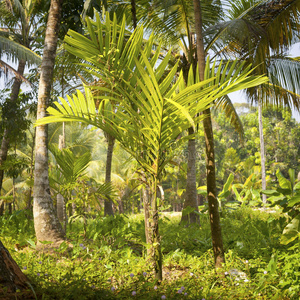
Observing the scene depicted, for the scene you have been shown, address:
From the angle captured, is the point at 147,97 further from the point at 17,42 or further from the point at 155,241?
the point at 17,42

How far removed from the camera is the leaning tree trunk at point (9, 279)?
1690 mm

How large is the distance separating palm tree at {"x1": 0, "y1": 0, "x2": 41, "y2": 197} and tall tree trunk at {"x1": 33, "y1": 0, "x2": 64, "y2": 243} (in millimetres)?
3655

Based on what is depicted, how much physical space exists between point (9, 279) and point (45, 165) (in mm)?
2618

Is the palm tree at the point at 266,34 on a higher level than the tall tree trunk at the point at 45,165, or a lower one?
higher

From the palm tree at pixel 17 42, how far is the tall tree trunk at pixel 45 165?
3655 mm

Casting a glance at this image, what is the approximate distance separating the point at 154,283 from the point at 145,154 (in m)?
1.07

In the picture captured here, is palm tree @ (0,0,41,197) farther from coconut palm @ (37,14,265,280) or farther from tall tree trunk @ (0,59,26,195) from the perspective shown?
coconut palm @ (37,14,265,280)

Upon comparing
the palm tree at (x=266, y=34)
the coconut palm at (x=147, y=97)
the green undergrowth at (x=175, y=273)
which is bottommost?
the green undergrowth at (x=175, y=273)

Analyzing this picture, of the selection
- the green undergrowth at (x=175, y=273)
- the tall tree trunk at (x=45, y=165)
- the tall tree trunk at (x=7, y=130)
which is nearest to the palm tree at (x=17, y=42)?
the tall tree trunk at (x=7, y=130)

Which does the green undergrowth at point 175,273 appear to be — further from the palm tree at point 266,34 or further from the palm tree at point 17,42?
the palm tree at point 17,42

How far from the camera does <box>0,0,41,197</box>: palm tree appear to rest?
26.6 feet

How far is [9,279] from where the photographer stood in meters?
1.83

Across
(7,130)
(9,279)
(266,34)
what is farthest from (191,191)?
(9,279)

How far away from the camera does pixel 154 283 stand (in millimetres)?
2295
